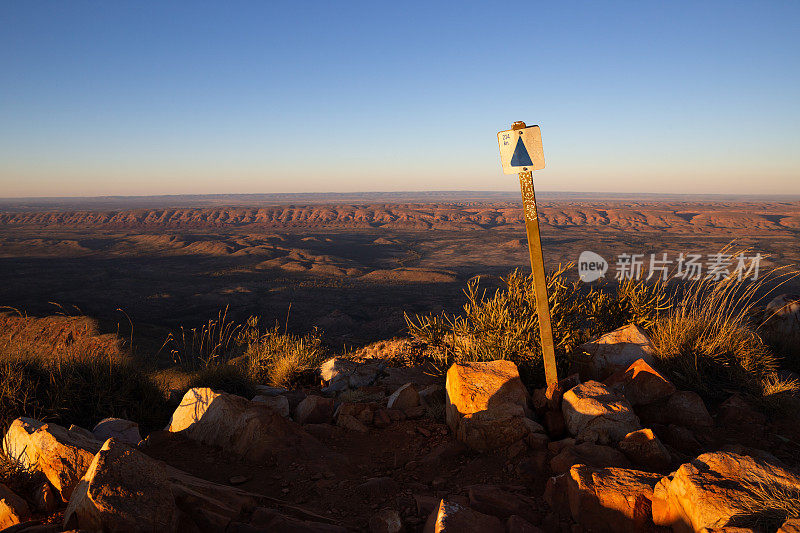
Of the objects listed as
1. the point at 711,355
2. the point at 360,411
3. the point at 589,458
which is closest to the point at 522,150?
the point at 589,458

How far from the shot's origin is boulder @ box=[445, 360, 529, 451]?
3672 millimetres

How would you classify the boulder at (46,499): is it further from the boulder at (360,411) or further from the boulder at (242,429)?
the boulder at (360,411)

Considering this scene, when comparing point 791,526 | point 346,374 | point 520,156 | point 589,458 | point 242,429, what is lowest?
point 346,374

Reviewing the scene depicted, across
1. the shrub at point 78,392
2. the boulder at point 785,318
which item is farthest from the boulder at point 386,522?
the boulder at point 785,318

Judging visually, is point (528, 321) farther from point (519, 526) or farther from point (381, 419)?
point (519, 526)

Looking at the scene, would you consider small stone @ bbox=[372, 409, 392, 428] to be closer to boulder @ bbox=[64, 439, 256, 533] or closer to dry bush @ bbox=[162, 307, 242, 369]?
boulder @ bbox=[64, 439, 256, 533]

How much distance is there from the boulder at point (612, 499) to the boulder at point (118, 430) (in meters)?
3.77

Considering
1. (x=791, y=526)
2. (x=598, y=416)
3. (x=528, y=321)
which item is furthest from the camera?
(x=528, y=321)

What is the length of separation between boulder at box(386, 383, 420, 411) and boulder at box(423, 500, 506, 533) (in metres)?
2.20

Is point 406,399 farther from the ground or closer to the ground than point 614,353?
closer to the ground

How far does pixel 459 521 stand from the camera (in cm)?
241

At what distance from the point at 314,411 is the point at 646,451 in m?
3.22

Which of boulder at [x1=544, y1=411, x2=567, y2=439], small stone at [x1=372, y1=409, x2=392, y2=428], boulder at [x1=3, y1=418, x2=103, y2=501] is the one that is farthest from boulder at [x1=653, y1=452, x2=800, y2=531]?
boulder at [x1=3, y1=418, x2=103, y2=501]

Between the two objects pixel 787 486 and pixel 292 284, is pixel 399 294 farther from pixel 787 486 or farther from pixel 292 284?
pixel 787 486
